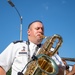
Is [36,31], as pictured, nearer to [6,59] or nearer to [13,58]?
[13,58]

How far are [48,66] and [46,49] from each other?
62 cm

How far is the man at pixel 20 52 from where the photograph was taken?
16.4 ft

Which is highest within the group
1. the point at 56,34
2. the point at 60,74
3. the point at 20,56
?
the point at 56,34

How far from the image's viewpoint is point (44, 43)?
5566mm

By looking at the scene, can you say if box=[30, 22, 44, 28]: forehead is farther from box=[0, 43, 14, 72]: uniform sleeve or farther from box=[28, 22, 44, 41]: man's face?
box=[0, 43, 14, 72]: uniform sleeve

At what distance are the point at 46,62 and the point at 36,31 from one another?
75 cm

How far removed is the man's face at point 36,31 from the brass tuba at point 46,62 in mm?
297

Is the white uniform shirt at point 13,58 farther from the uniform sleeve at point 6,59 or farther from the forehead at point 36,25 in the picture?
the forehead at point 36,25

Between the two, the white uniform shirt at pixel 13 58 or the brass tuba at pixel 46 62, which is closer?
the brass tuba at pixel 46 62

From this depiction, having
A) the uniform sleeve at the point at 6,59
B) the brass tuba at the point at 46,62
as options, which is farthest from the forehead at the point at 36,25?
the uniform sleeve at the point at 6,59

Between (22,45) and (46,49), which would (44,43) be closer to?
(46,49)

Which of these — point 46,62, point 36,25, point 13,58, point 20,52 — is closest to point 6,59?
point 13,58

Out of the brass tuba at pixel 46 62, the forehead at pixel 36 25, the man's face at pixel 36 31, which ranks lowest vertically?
the brass tuba at pixel 46 62

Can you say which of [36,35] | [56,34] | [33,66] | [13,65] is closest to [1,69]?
[13,65]
